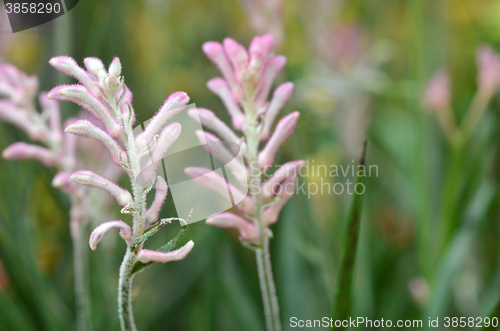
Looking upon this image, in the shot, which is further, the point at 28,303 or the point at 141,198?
the point at 28,303

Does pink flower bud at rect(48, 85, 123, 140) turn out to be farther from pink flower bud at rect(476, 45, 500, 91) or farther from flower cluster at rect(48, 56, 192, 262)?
pink flower bud at rect(476, 45, 500, 91)

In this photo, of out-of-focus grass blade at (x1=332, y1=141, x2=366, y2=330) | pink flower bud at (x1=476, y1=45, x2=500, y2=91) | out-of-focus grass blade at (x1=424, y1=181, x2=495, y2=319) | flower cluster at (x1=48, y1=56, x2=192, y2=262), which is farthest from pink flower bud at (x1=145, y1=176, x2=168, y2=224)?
pink flower bud at (x1=476, y1=45, x2=500, y2=91)

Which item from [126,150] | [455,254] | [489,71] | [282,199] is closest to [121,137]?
[126,150]

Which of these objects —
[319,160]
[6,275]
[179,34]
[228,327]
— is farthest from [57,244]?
[179,34]

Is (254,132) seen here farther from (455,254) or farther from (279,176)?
(455,254)

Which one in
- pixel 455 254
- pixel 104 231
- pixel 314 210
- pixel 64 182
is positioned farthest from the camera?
pixel 314 210

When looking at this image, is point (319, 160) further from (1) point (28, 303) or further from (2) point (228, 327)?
(1) point (28, 303)
